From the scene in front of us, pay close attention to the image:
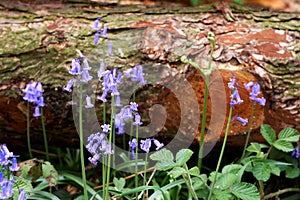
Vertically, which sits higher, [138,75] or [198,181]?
[138,75]

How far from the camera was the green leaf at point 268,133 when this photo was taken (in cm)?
210

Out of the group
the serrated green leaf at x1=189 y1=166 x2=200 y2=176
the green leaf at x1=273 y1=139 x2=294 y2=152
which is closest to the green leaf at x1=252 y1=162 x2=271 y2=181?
the green leaf at x1=273 y1=139 x2=294 y2=152

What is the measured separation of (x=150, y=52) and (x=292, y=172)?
0.93m

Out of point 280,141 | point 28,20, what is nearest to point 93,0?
point 28,20

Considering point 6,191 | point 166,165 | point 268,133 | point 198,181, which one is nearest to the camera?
point 6,191

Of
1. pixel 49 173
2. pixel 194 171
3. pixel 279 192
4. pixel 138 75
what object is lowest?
pixel 279 192

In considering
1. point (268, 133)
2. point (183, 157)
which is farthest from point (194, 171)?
point (268, 133)

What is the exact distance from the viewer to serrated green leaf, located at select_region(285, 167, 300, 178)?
230 centimetres

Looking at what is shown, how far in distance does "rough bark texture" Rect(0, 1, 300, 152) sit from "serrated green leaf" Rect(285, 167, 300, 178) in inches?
8.6

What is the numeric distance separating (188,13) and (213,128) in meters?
0.70

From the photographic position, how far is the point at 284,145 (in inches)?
80.1

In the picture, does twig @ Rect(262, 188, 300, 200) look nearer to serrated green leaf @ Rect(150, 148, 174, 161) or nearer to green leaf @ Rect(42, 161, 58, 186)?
serrated green leaf @ Rect(150, 148, 174, 161)

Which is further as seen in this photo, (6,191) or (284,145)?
(284,145)

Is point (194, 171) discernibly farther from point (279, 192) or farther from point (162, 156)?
point (279, 192)
